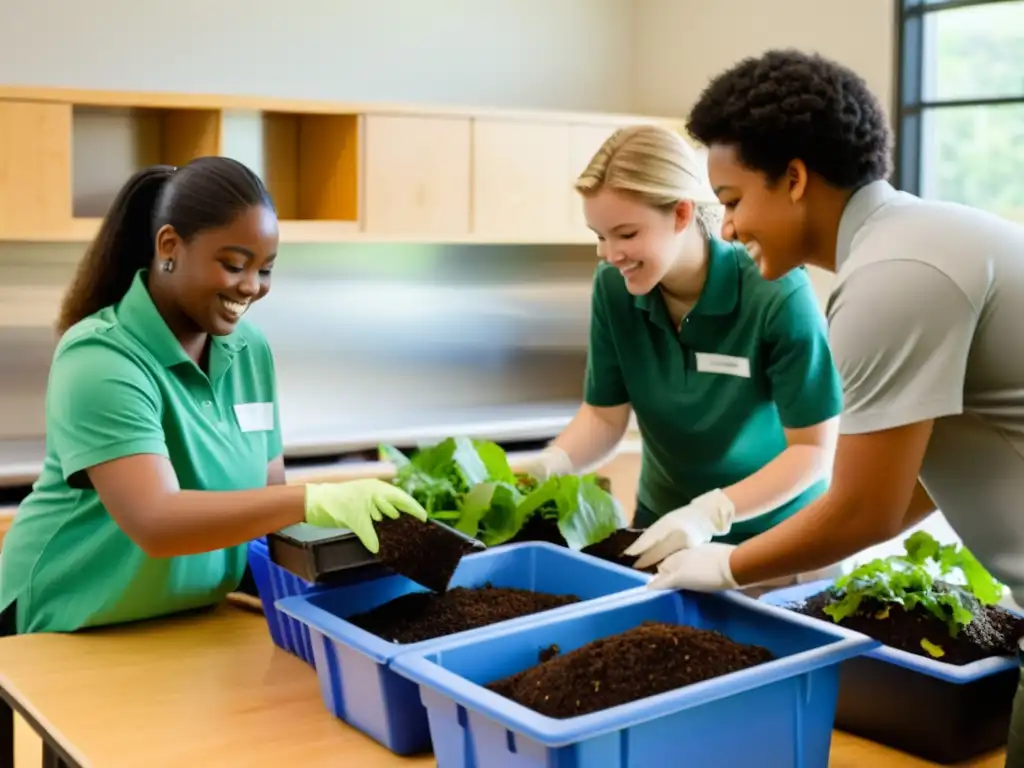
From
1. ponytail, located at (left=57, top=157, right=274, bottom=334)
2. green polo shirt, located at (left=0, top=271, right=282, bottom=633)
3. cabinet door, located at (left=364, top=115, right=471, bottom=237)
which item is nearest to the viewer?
green polo shirt, located at (left=0, top=271, right=282, bottom=633)

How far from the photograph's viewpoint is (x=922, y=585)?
144 cm

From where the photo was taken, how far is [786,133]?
1.38 meters

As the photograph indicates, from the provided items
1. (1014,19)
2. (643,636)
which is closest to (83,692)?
(643,636)

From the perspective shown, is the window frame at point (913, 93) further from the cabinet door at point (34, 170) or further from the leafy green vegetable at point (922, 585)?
the leafy green vegetable at point (922, 585)

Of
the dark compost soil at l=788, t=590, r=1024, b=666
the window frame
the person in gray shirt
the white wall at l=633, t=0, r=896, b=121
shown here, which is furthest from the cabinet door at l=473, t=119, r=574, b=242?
the dark compost soil at l=788, t=590, r=1024, b=666

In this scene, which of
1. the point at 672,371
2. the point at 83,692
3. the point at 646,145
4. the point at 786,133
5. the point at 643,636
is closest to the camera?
the point at 643,636

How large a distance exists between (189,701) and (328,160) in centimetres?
255

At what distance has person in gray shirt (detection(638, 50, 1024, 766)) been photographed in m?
1.26

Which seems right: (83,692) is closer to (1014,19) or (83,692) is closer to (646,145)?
(646,145)

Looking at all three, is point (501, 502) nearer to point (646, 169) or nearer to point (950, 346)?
point (646, 169)

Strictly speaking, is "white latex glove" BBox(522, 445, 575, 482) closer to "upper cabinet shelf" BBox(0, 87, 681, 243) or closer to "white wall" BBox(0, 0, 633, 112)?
"upper cabinet shelf" BBox(0, 87, 681, 243)

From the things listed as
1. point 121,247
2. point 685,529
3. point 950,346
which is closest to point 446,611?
point 685,529

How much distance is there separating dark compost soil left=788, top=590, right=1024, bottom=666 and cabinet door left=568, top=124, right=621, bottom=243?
8.81 ft

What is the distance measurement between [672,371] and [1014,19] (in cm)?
210
